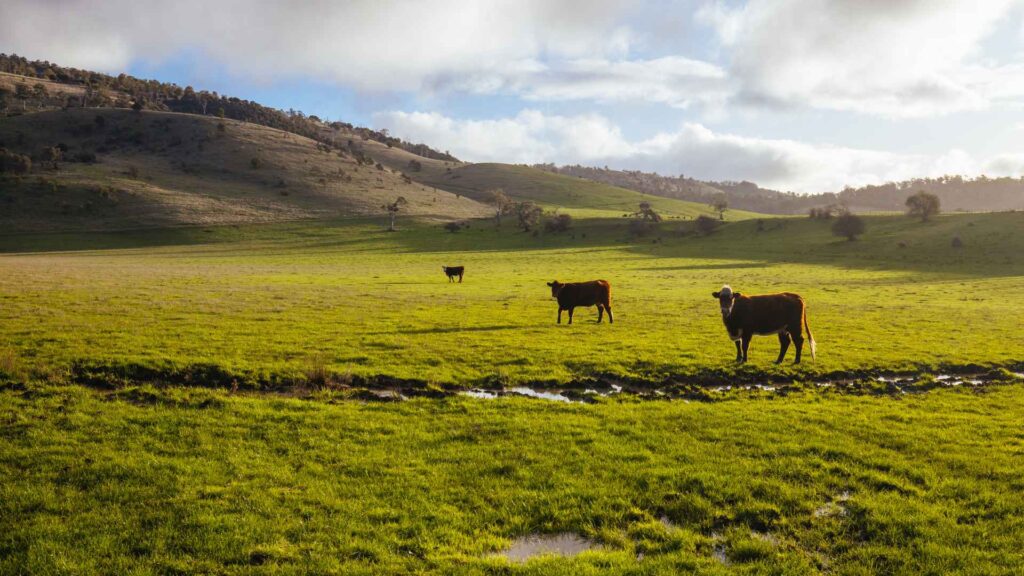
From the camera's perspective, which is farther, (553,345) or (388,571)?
(553,345)

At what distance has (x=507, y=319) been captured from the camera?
2759 centimetres

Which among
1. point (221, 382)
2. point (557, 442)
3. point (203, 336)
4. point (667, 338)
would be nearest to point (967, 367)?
point (667, 338)

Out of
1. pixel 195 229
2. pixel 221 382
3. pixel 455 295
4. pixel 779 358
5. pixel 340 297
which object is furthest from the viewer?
pixel 195 229

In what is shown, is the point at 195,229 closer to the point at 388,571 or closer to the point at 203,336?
the point at 203,336

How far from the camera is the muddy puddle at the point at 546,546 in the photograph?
7.48 meters

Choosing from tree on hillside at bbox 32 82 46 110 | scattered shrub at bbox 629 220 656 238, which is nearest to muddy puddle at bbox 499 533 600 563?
scattered shrub at bbox 629 220 656 238

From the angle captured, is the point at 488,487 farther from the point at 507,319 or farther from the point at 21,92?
the point at 21,92

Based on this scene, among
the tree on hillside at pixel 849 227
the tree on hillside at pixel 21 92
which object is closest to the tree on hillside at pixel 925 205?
the tree on hillside at pixel 849 227

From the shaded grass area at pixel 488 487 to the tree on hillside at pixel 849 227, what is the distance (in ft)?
296

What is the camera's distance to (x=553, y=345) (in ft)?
68.9

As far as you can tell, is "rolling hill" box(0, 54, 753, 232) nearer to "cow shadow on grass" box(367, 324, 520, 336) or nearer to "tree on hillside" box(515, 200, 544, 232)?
"tree on hillside" box(515, 200, 544, 232)

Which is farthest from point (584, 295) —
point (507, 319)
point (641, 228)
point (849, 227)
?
point (641, 228)

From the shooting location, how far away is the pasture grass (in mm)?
17531

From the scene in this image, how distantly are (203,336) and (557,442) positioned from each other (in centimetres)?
1565
